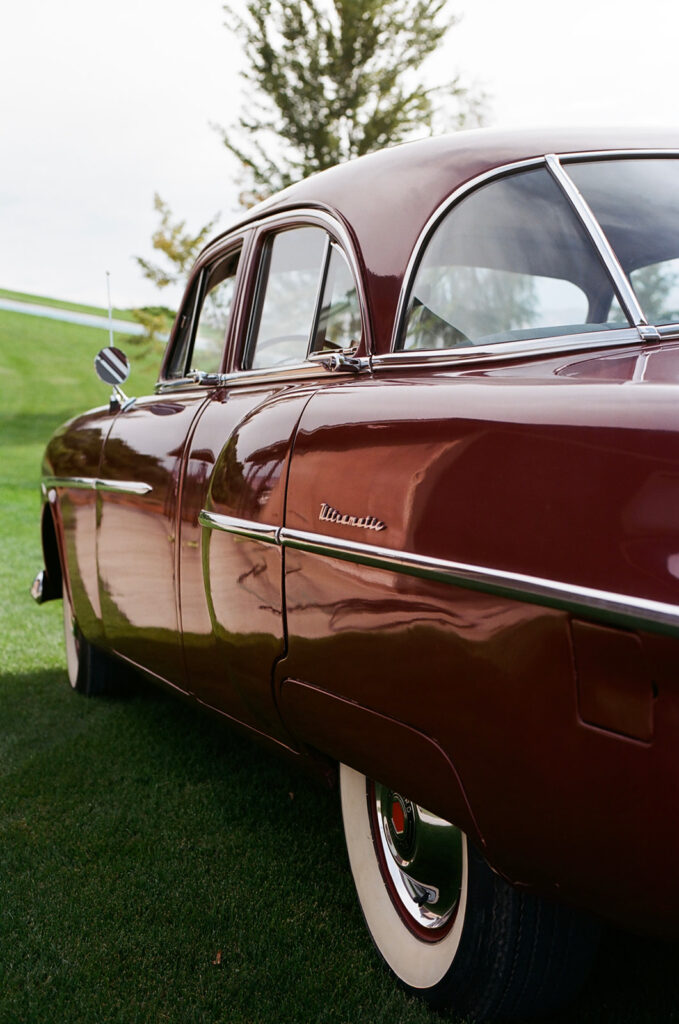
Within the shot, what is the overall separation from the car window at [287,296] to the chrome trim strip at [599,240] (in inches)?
30.4

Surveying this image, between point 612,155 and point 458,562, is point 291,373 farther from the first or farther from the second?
point 458,562

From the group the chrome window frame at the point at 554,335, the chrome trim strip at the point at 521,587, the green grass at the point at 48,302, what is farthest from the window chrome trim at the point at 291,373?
the green grass at the point at 48,302

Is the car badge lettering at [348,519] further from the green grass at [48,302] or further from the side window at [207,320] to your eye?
the green grass at [48,302]

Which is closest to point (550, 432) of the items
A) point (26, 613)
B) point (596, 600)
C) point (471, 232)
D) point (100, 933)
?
point (596, 600)

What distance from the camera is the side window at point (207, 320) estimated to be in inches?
139

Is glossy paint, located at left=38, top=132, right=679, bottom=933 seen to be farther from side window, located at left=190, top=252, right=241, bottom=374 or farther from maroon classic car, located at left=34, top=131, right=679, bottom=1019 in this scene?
side window, located at left=190, top=252, right=241, bottom=374

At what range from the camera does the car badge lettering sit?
187 cm

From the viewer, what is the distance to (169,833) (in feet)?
10.4

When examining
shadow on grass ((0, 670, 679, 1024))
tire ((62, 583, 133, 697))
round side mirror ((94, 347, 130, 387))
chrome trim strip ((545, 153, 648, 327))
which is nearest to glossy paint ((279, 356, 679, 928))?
chrome trim strip ((545, 153, 648, 327))

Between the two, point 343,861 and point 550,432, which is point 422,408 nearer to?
point 550,432

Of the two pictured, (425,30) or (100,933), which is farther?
(425,30)

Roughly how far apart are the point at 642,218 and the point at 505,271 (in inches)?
12.6

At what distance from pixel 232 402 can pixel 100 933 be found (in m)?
1.46

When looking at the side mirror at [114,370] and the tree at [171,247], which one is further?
the tree at [171,247]
